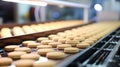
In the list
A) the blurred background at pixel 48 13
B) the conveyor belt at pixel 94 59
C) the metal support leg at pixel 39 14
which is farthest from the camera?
the blurred background at pixel 48 13

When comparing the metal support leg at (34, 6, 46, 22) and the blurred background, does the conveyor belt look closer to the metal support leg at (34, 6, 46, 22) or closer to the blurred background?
the metal support leg at (34, 6, 46, 22)

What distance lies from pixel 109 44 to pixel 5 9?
16.5ft

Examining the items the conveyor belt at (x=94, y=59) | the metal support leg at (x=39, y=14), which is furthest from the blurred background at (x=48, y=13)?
the conveyor belt at (x=94, y=59)

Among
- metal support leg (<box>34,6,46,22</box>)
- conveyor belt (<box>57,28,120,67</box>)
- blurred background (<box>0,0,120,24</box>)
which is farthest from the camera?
blurred background (<box>0,0,120,24</box>)

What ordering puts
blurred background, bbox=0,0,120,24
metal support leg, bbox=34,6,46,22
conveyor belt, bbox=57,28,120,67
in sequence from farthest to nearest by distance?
blurred background, bbox=0,0,120,24 < metal support leg, bbox=34,6,46,22 < conveyor belt, bbox=57,28,120,67

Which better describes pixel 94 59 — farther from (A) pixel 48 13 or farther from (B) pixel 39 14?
(A) pixel 48 13

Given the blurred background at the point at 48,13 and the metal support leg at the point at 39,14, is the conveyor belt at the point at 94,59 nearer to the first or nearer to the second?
the metal support leg at the point at 39,14

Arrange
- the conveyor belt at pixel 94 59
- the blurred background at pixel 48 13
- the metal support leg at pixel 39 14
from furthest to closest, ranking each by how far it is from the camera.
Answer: the blurred background at pixel 48 13, the metal support leg at pixel 39 14, the conveyor belt at pixel 94 59

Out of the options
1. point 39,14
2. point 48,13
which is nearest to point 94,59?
point 39,14

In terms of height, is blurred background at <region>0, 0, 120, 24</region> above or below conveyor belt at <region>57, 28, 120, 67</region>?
above

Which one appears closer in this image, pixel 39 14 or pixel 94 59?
pixel 94 59

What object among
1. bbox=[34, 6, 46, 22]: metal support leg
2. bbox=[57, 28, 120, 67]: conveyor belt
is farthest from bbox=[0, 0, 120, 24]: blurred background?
bbox=[57, 28, 120, 67]: conveyor belt

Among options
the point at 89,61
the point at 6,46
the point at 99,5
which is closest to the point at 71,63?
the point at 89,61

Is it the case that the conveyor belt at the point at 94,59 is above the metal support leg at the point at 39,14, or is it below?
below
